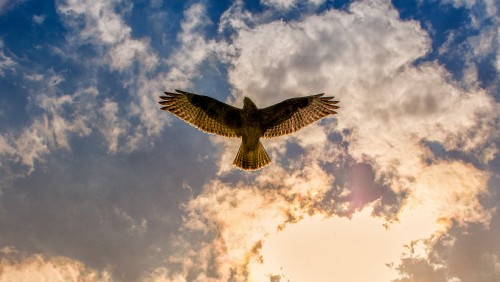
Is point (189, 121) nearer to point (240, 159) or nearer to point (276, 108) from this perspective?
point (240, 159)

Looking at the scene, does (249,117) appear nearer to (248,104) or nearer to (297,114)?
(248,104)

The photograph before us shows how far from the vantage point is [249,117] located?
11.5 meters

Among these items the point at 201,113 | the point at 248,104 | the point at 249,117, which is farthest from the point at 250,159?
the point at 201,113

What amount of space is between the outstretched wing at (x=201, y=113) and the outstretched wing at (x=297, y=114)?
1.29 metres

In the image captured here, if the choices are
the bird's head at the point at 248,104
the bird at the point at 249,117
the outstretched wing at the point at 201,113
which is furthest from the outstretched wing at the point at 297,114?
the outstretched wing at the point at 201,113

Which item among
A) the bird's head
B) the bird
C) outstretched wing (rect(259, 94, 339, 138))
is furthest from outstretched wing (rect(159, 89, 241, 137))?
outstretched wing (rect(259, 94, 339, 138))

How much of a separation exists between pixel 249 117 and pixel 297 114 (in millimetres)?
1947

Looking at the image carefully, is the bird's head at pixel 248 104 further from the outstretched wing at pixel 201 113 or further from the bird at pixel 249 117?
the outstretched wing at pixel 201 113

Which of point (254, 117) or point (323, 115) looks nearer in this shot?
point (254, 117)

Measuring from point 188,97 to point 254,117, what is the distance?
2534mm

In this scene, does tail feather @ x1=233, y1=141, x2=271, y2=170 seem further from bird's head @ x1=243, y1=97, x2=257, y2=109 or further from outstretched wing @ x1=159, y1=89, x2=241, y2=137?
bird's head @ x1=243, y1=97, x2=257, y2=109

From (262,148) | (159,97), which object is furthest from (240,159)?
(159,97)

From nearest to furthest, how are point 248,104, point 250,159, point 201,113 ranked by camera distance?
1. point 248,104
2. point 250,159
3. point 201,113

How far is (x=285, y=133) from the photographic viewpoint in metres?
12.3
